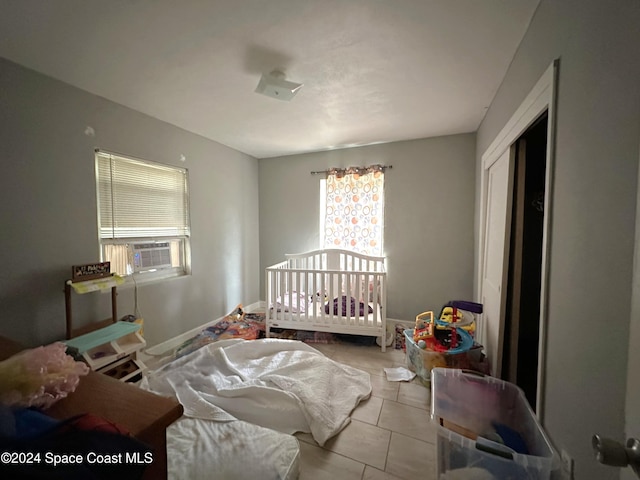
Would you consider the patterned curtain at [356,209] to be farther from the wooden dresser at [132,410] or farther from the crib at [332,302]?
the wooden dresser at [132,410]

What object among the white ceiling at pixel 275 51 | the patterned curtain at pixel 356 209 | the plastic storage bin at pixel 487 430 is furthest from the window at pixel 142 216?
the plastic storage bin at pixel 487 430

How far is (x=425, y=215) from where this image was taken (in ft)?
10.2

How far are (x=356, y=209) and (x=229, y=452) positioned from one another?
2755mm

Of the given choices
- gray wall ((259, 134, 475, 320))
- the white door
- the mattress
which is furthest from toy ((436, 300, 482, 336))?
the mattress

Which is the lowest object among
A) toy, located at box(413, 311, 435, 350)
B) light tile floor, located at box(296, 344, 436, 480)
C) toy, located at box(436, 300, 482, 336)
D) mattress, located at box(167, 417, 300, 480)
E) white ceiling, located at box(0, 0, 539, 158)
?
light tile floor, located at box(296, 344, 436, 480)

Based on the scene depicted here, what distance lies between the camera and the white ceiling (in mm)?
1230

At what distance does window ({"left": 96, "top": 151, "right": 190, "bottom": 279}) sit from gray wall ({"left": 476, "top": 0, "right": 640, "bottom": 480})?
2.95 m

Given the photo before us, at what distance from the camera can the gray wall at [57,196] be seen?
1614mm

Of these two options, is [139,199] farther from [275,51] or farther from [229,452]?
[229,452]

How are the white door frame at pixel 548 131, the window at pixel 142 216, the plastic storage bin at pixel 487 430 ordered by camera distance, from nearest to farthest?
the plastic storage bin at pixel 487 430, the white door frame at pixel 548 131, the window at pixel 142 216

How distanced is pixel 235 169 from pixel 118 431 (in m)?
3.35

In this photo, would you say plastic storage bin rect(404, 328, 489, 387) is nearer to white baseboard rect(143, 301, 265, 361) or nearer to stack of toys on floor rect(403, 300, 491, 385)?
stack of toys on floor rect(403, 300, 491, 385)

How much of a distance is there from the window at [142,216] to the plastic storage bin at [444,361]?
256 centimetres

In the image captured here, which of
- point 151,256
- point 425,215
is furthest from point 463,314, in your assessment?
point 151,256
